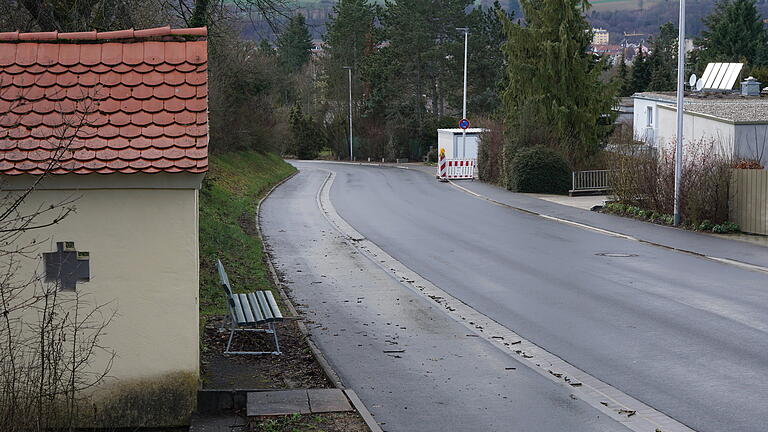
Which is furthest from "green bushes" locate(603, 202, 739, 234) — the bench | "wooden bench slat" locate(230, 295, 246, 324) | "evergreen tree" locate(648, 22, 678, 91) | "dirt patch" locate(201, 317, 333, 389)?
"evergreen tree" locate(648, 22, 678, 91)

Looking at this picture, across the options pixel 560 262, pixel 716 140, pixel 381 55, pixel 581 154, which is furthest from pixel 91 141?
pixel 381 55

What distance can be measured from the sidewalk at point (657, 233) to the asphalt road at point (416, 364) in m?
7.95

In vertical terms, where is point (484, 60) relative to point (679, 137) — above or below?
above

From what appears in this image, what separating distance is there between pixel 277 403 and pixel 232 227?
16.0m

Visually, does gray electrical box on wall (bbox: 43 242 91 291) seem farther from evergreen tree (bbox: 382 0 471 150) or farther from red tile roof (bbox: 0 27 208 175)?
evergreen tree (bbox: 382 0 471 150)

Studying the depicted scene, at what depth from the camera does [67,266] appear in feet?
28.2

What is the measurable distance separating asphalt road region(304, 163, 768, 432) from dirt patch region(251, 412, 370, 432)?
318 centimetres

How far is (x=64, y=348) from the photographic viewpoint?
28.1 feet

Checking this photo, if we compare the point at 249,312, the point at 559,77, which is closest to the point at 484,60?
the point at 559,77

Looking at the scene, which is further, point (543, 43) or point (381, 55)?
point (381, 55)

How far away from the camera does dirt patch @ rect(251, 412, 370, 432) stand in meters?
8.52

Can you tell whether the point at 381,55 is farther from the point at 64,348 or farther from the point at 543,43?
the point at 64,348

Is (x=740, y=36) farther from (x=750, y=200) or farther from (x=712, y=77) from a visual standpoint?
(x=750, y=200)

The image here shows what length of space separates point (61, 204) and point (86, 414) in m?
1.90
